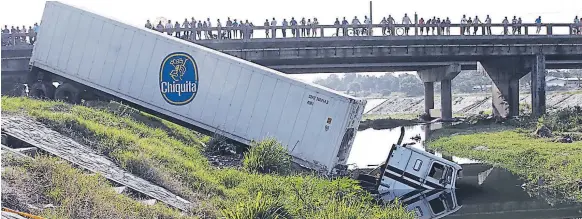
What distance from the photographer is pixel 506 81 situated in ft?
118

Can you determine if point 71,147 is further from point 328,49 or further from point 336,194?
point 328,49

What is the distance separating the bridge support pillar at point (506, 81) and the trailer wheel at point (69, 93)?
2668cm

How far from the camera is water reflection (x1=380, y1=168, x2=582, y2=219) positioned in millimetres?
13883

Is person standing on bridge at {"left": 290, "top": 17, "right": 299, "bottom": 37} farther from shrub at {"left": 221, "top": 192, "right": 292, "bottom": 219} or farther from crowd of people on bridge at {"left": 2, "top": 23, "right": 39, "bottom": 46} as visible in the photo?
shrub at {"left": 221, "top": 192, "right": 292, "bottom": 219}

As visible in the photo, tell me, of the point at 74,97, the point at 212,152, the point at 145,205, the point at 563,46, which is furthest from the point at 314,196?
the point at 563,46

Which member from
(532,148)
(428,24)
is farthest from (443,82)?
(532,148)

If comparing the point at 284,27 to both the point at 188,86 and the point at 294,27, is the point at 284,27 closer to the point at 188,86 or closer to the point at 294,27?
the point at 294,27

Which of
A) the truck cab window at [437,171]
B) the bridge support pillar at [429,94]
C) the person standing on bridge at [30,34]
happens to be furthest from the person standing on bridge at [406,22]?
the person standing on bridge at [30,34]

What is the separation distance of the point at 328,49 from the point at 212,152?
14.7 metres

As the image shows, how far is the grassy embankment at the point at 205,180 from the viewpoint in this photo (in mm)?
9367

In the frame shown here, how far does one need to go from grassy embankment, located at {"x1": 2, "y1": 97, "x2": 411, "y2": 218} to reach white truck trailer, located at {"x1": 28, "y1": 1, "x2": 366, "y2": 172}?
161cm

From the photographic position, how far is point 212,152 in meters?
16.3

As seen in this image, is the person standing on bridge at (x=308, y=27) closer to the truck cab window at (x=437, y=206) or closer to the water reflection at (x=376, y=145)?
the water reflection at (x=376, y=145)

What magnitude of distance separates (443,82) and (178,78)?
2662cm
